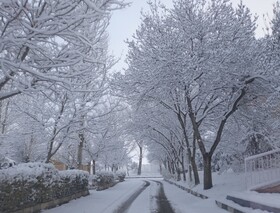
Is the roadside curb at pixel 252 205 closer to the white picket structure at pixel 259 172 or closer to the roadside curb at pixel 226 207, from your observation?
the roadside curb at pixel 226 207

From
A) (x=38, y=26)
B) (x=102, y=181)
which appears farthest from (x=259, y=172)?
(x=102, y=181)


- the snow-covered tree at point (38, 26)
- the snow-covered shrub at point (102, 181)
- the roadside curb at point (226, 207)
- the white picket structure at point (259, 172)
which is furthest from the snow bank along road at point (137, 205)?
the snow-covered shrub at point (102, 181)

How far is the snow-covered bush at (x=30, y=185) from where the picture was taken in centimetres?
1070

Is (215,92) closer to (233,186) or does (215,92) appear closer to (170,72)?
(170,72)

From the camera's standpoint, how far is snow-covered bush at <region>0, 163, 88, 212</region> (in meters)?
10.7

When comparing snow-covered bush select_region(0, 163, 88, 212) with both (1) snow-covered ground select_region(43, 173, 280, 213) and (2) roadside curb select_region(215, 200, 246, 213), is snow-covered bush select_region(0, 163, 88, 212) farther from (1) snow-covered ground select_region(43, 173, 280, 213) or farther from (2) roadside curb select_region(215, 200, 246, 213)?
(2) roadside curb select_region(215, 200, 246, 213)

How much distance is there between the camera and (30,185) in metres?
12.6

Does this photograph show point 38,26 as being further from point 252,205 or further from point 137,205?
point 137,205

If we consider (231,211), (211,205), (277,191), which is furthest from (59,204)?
(277,191)

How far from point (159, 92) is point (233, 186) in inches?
280

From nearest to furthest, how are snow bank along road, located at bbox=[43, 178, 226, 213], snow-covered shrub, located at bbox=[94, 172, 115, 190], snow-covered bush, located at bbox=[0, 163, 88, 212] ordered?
snow-covered bush, located at bbox=[0, 163, 88, 212] < snow bank along road, located at bbox=[43, 178, 226, 213] < snow-covered shrub, located at bbox=[94, 172, 115, 190]

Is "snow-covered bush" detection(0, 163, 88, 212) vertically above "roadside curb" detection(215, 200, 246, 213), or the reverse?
"snow-covered bush" detection(0, 163, 88, 212)

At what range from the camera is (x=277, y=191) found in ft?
38.1

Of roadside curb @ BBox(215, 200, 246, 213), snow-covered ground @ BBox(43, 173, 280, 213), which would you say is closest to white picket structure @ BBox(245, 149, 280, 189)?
snow-covered ground @ BBox(43, 173, 280, 213)
